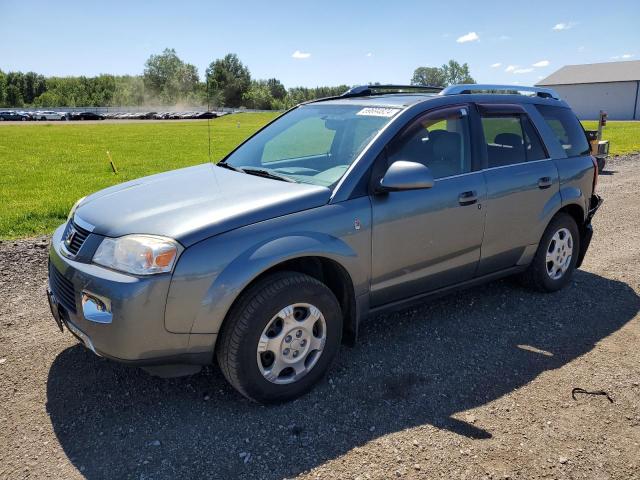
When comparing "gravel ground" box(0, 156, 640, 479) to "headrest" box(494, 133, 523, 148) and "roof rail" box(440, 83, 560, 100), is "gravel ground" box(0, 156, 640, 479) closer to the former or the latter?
"headrest" box(494, 133, 523, 148)

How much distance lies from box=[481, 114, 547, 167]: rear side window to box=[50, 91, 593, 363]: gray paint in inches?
3.9

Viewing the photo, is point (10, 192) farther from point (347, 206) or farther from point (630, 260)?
point (630, 260)

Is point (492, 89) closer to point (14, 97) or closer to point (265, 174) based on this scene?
point (265, 174)

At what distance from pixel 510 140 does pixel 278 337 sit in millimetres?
2723

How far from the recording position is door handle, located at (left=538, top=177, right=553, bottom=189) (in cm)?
459

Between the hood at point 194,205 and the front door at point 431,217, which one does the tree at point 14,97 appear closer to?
the hood at point 194,205

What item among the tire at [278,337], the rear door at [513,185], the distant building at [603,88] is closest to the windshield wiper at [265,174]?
the tire at [278,337]

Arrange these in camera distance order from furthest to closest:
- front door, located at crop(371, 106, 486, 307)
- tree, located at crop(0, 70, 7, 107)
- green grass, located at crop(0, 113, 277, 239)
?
tree, located at crop(0, 70, 7, 107), green grass, located at crop(0, 113, 277, 239), front door, located at crop(371, 106, 486, 307)

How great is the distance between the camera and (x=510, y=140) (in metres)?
4.56

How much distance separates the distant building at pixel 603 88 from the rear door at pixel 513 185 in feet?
205

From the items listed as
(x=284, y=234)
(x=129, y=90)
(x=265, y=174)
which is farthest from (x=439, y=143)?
(x=129, y=90)

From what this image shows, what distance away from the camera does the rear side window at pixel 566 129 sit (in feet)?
16.2

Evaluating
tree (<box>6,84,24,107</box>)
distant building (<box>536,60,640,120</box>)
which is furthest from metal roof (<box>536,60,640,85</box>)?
tree (<box>6,84,24,107</box>)

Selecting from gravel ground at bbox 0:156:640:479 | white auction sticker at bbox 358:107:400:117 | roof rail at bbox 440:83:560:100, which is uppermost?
roof rail at bbox 440:83:560:100
